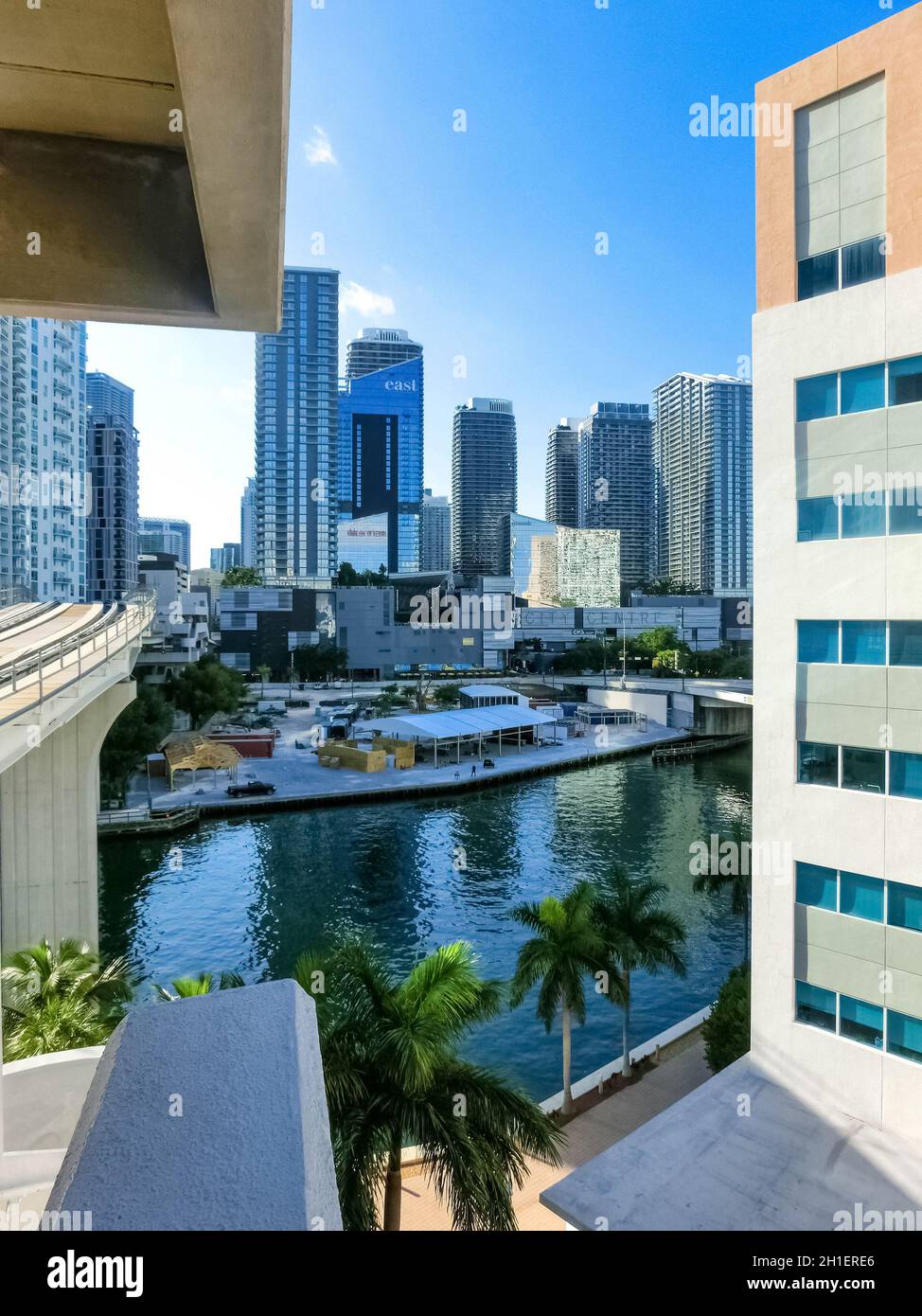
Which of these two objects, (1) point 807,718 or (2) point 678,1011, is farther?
(2) point 678,1011

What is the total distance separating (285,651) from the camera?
49.7 meters

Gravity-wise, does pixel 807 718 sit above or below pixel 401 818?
above

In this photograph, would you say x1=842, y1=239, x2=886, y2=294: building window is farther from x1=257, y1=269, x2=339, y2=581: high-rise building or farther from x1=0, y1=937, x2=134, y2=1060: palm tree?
x1=257, y1=269, x2=339, y2=581: high-rise building

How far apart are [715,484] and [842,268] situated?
7335cm

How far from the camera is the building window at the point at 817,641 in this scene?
634 cm

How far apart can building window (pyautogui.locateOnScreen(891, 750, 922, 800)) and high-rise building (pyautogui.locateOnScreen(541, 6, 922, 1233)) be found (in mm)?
15

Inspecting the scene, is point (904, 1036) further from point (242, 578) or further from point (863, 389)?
point (242, 578)

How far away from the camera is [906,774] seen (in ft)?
19.3

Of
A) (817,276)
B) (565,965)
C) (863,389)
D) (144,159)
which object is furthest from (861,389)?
(565,965)

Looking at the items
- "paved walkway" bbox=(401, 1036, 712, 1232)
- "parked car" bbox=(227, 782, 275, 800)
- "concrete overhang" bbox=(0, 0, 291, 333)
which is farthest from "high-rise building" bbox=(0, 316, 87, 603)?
"concrete overhang" bbox=(0, 0, 291, 333)

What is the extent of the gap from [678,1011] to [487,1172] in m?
7.12
